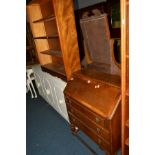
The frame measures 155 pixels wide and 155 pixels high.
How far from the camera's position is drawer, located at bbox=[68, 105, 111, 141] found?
165cm

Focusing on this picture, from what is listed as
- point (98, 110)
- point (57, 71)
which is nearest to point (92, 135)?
point (98, 110)

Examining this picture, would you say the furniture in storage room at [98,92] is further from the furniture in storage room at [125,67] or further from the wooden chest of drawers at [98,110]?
the furniture in storage room at [125,67]

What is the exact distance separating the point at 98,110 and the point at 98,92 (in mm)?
219

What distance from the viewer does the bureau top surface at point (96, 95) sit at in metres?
1.55

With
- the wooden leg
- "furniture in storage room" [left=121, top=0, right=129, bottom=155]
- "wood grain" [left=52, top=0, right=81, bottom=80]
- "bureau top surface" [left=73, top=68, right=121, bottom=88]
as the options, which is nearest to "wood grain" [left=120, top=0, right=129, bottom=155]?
"furniture in storage room" [left=121, top=0, right=129, bottom=155]

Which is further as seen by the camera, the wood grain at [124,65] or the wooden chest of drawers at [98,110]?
the wooden chest of drawers at [98,110]

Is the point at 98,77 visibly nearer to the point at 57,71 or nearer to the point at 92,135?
the point at 92,135

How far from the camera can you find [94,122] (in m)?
1.75

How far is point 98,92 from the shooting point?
5.77 feet

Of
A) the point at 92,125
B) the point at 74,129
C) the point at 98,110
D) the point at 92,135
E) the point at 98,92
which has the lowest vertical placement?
the point at 74,129

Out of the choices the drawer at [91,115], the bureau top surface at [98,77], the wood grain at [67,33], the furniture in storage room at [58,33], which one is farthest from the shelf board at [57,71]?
the drawer at [91,115]

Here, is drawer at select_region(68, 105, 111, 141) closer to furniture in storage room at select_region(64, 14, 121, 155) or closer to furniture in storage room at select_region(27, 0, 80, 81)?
furniture in storage room at select_region(64, 14, 121, 155)

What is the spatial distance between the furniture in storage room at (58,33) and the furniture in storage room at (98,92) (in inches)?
9.2
